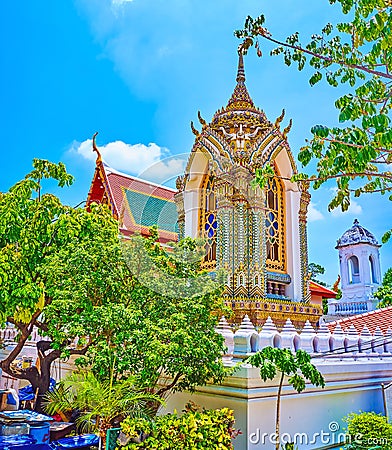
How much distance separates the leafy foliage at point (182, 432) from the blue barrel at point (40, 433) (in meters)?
1.40

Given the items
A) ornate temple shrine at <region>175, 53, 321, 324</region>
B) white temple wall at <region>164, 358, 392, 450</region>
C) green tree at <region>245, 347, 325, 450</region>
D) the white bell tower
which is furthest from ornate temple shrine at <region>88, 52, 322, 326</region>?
the white bell tower

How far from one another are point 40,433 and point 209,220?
18.1ft

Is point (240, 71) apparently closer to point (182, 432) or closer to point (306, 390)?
point (306, 390)

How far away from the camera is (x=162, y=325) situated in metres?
5.59

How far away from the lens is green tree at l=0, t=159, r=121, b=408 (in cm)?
605

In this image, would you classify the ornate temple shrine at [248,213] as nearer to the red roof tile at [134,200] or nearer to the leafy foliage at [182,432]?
Answer: the red roof tile at [134,200]

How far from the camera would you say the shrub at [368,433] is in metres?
5.98

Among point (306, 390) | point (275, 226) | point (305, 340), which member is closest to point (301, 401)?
point (306, 390)

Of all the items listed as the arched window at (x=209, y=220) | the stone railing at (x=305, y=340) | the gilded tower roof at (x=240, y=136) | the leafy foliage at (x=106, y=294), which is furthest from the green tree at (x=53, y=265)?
the gilded tower roof at (x=240, y=136)

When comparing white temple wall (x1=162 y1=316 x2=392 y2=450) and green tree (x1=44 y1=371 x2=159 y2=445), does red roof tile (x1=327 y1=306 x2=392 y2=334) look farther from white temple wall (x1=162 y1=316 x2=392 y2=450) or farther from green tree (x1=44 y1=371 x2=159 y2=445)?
Answer: green tree (x1=44 y1=371 x2=159 y2=445)

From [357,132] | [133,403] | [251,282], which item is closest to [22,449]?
[133,403]

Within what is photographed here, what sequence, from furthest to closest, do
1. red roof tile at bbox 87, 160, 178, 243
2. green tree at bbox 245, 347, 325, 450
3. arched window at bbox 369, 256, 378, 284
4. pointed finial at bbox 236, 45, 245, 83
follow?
arched window at bbox 369, 256, 378, 284
red roof tile at bbox 87, 160, 178, 243
pointed finial at bbox 236, 45, 245, 83
green tree at bbox 245, 347, 325, 450

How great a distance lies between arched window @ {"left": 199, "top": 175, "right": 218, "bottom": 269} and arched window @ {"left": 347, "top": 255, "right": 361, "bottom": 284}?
565 inches

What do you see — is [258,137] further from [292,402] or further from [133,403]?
[133,403]
